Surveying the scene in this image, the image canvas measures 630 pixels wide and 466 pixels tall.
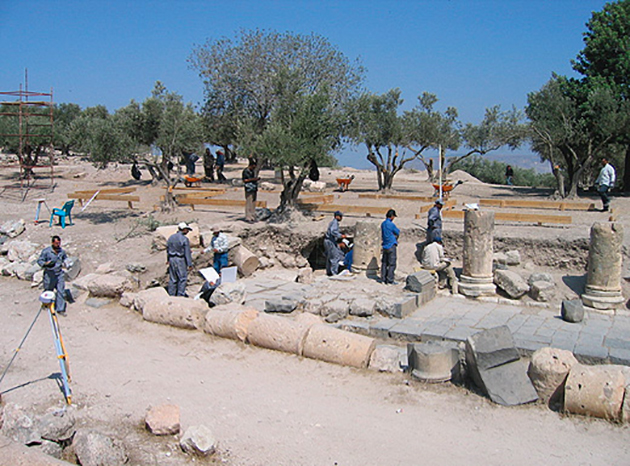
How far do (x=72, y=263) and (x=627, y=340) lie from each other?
1158 centimetres

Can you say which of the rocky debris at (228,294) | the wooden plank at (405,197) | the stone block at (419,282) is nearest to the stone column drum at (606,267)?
the stone block at (419,282)

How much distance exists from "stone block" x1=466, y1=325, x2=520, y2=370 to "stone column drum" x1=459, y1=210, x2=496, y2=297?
4.91 meters

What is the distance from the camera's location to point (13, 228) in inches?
627

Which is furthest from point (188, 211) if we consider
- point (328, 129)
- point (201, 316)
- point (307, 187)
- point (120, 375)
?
point (120, 375)

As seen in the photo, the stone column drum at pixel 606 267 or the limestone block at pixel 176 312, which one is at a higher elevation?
the stone column drum at pixel 606 267

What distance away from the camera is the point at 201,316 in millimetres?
9758

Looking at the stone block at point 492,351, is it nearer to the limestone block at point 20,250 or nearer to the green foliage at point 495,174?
the limestone block at point 20,250

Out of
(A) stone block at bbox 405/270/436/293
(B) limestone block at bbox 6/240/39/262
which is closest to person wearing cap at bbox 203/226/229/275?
(A) stone block at bbox 405/270/436/293

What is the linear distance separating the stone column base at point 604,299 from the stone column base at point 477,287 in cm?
186

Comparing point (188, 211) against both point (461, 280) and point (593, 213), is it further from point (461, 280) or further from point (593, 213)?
point (593, 213)

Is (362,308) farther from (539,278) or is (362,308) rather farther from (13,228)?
(13,228)

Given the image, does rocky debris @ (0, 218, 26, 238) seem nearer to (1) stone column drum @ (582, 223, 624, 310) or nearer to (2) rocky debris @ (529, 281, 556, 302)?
(2) rocky debris @ (529, 281, 556, 302)

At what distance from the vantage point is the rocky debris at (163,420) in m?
6.06

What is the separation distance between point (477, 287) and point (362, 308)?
3.04 meters
